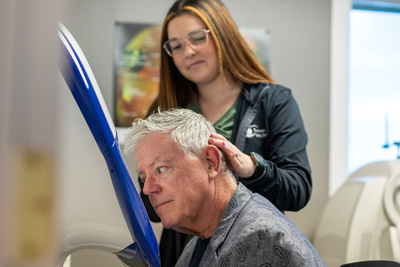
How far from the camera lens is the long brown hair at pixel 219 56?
162 cm

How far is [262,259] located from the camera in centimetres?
97

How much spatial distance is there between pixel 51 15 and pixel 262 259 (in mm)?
879

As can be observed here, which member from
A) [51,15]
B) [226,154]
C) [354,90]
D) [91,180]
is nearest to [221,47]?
[226,154]

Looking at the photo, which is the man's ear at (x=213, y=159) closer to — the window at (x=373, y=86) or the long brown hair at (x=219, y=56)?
the long brown hair at (x=219, y=56)

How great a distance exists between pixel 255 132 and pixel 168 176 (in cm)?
50

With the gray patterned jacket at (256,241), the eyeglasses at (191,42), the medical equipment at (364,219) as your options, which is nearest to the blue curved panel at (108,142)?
the gray patterned jacket at (256,241)

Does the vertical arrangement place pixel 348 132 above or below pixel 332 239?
above

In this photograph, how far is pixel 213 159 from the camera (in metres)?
1.19

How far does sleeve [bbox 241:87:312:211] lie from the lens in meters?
1.42

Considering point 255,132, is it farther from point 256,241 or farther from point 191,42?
point 256,241

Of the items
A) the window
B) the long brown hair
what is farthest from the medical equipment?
the long brown hair

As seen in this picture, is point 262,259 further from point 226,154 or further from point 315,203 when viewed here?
point 315,203

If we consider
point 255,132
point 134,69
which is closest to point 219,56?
point 255,132

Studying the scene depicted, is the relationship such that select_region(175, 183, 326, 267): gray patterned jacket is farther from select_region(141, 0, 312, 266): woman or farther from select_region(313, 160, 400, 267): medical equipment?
select_region(313, 160, 400, 267): medical equipment
